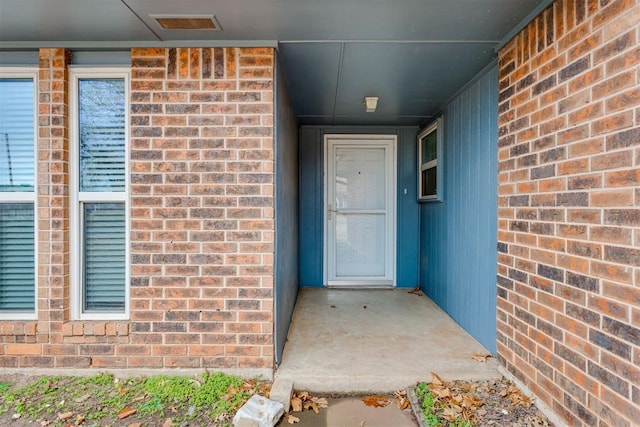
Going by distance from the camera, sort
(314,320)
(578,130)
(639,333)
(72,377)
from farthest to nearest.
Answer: (314,320), (72,377), (578,130), (639,333)

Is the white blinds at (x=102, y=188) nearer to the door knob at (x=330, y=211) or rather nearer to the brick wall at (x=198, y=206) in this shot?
the brick wall at (x=198, y=206)

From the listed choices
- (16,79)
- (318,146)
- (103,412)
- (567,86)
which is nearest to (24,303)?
(103,412)

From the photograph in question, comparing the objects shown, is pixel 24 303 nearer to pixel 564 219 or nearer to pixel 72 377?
pixel 72 377

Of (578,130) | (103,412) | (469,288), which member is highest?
(578,130)

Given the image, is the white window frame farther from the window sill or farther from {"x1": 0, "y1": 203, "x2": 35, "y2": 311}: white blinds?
{"x1": 0, "y1": 203, "x2": 35, "y2": 311}: white blinds

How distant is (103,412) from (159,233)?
111 centimetres

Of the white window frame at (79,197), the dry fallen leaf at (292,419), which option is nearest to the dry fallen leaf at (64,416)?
the white window frame at (79,197)

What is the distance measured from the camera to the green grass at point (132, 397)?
195 cm

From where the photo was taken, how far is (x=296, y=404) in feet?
6.70

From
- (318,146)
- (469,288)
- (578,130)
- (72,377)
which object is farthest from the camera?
(318,146)

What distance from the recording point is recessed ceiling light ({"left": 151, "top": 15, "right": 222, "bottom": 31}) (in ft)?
6.48

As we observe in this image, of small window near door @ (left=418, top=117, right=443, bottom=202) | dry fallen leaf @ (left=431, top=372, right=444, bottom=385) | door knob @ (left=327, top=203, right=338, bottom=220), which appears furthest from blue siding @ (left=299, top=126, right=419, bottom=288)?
dry fallen leaf @ (left=431, top=372, right=444, bottom=385)

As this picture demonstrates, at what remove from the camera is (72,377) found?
2301mm

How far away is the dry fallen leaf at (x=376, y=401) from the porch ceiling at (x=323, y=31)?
7.69ft
